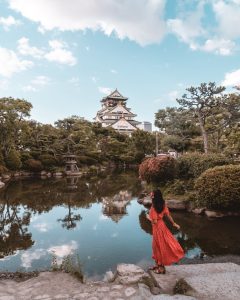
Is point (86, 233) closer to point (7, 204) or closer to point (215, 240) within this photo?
point (215, 240)

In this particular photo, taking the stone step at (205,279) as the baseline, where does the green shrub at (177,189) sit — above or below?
above

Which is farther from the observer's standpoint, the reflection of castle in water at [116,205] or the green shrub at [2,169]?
the green shrub at [2,169]

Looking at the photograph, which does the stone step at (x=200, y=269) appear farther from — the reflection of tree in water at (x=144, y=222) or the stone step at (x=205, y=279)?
the reflection of tree in water at (x=144, y=222)

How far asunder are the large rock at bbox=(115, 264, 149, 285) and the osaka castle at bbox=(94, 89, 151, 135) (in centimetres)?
6085

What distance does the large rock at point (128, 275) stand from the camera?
16.5 ft

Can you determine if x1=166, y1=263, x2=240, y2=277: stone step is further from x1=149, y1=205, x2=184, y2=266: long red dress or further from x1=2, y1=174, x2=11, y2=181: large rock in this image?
x1=2, y1=174, x2=11, y2=181: large rock

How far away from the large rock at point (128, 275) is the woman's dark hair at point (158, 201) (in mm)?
1085

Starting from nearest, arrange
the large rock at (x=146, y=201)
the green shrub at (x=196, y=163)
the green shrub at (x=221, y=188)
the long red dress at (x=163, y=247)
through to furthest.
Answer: the long red dress at (x=163, y=247)
the green shrub at (x=221, y=188)
the green shrub at (x=196, y=163)
the large rock at (x=146, y=201)

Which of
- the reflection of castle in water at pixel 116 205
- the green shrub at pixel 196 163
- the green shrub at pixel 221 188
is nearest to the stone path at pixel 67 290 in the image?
the green shrub at pixel 221 188

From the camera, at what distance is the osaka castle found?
226 ft

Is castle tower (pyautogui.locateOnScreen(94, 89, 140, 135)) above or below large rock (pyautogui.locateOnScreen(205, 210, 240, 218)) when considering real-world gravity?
above

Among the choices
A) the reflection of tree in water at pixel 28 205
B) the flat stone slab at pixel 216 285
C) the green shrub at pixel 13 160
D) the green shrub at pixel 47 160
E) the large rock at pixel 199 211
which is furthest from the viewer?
the green shrub at pixel 47 160

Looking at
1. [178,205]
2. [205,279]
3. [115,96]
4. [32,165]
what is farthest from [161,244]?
[115,96]

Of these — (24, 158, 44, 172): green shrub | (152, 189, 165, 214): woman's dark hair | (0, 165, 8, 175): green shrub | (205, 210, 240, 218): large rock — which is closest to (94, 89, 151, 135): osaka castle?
(24, 158, 44, 172): green shrub
